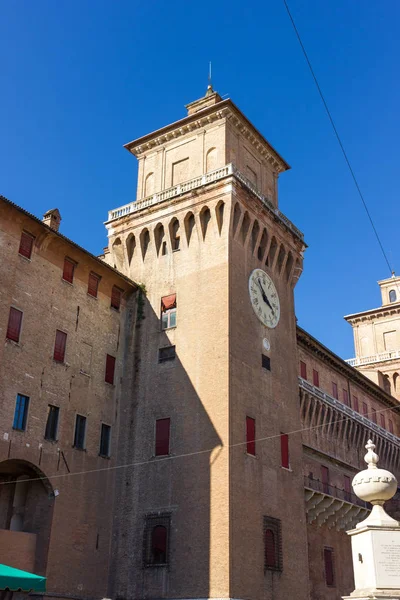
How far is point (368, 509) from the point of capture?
3856 centimetres

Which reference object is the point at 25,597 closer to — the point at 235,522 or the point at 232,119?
the point at 235,522

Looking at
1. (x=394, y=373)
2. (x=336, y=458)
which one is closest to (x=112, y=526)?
(x=336, y=458)

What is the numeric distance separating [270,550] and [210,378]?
24.0 feet

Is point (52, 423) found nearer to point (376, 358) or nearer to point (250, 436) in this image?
point (250, 436)

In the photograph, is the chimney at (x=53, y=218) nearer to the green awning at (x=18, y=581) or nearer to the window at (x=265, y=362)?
the window at (x=265, y=362)

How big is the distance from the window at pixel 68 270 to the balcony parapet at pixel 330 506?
14727 millimetres

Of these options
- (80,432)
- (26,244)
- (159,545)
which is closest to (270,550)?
(159,545)

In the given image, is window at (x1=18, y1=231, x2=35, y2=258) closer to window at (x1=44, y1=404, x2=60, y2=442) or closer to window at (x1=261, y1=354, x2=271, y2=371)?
window at (x1=44, y1=404, x2=60, y2=442)

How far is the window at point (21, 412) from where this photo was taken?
79.3 ft

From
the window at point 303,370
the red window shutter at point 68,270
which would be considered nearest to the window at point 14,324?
the red window shutter at point 68,270

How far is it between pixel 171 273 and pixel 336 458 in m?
15.3

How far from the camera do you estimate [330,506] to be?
34156 mm

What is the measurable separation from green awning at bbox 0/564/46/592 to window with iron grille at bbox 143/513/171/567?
36.1ft

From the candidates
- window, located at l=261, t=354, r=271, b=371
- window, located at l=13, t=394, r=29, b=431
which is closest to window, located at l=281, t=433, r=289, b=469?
window, located at l=261, t=354, r=271, b=371
